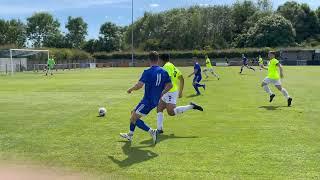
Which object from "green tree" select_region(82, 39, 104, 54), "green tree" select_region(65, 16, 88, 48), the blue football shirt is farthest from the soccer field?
"green tree" select_region(65, 16, 88, 48)

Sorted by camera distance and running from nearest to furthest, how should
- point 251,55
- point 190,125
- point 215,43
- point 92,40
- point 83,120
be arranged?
point 190,125 → point 83,120 → point 251,55 → point 215,43 → point 92,40

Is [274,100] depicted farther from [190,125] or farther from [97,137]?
[97,137]

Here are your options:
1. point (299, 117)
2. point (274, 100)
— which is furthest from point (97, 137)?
point (274, 100)

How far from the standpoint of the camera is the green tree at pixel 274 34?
112 m

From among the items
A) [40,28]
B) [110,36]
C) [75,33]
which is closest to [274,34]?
[110,36]

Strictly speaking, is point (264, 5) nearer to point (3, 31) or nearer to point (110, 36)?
point (110, 36)

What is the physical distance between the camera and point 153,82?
10.5 meters

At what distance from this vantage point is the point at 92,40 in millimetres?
130250

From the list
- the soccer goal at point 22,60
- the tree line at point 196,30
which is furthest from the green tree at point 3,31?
the soccer goal at point 22,60

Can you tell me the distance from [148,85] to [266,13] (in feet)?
388

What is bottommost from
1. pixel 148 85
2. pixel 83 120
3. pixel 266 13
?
pixel 83 120

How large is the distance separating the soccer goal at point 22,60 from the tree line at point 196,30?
130 feet

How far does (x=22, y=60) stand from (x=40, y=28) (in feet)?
195

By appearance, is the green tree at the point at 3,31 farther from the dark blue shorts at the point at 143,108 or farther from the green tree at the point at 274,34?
the dark blue shorts at the point at 143,108
